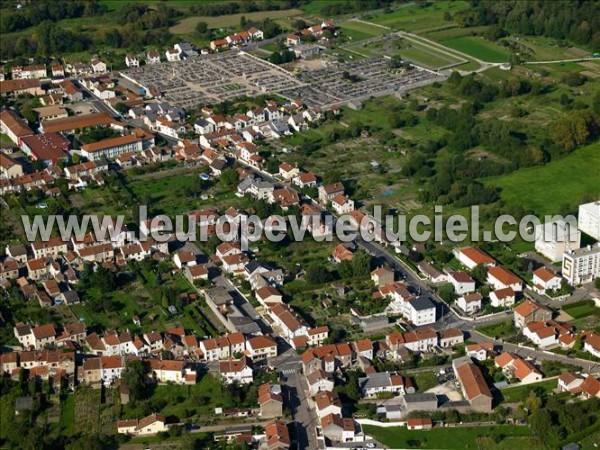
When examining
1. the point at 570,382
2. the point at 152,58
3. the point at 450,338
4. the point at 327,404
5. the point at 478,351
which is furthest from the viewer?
the point at 152,58

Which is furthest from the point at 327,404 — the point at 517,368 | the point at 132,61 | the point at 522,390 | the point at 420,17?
the point at 420,17

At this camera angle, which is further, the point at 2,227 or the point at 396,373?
the point at 2,227

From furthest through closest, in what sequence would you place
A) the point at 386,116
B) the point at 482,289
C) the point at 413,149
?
the point at 386,116
the point at 413,149
the point at 482,289

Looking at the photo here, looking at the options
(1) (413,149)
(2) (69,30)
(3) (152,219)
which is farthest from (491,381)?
(2) (69,30)

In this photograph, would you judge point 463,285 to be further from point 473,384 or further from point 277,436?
point 277,436

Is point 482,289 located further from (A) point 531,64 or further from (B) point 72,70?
(B) point 72,70

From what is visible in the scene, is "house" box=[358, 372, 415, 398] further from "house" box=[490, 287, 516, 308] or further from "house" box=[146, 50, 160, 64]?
"house" box=[146, 50, 160, 64]

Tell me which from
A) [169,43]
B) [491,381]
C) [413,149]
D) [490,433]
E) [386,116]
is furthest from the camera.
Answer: [169,43]
